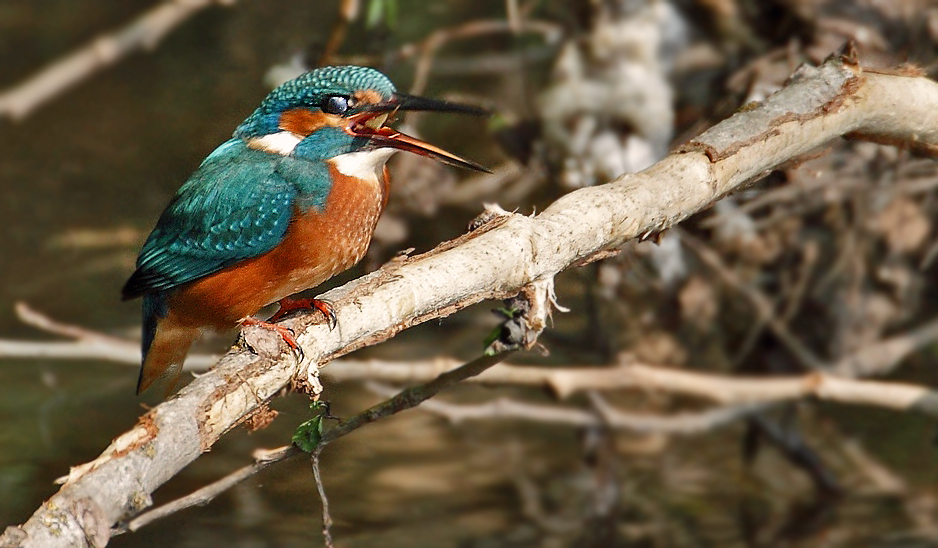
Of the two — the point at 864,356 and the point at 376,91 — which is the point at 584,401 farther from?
the point at 376,91

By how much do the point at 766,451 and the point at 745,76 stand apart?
1.63 metres

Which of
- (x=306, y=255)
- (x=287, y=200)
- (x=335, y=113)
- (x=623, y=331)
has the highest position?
(x=623, y=331)

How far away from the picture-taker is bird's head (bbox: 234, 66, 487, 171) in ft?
8.24

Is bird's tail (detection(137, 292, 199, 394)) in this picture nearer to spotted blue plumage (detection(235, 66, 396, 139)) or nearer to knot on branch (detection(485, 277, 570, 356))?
spotted blue plumage (detection(235, 66, 396, 139))

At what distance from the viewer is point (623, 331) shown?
434 centimetres

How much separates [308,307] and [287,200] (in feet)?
1.23

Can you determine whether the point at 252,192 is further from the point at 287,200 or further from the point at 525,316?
the point at 525,316

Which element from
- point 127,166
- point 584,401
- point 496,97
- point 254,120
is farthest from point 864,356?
point 127,166

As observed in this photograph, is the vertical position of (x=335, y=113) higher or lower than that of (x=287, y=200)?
higher

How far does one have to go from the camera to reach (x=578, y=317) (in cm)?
485

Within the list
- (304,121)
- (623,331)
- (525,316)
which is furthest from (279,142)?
(623,331)

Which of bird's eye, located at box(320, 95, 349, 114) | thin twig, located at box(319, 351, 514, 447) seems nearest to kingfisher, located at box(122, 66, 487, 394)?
bird's eye, located at box(320, 95, 349, 114)

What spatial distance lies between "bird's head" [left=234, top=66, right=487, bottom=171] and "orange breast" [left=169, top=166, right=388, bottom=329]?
3.3 inches

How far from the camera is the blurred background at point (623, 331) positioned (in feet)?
12.9
